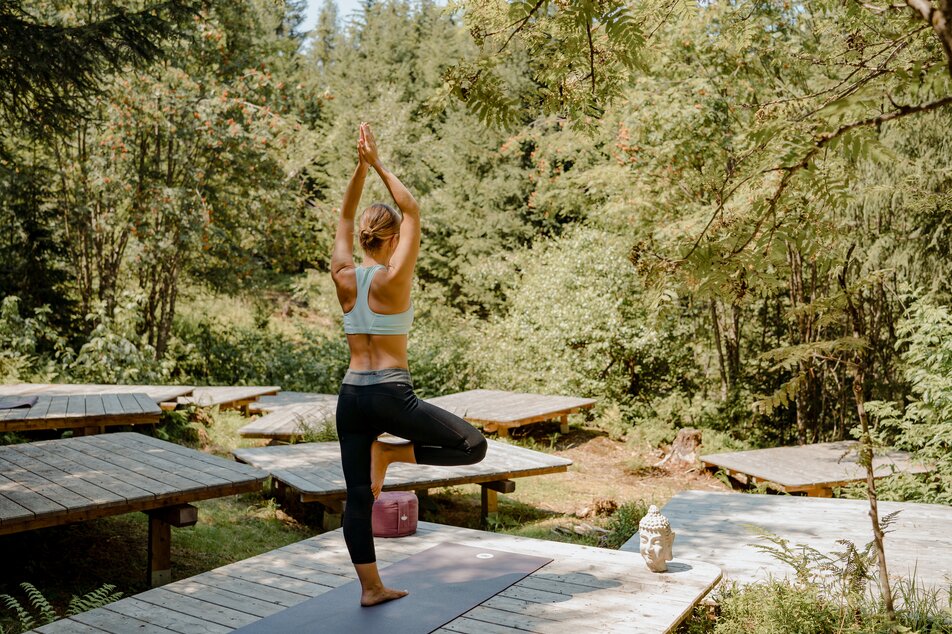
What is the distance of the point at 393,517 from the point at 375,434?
5.22ft

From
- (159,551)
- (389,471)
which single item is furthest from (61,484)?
(389,471)

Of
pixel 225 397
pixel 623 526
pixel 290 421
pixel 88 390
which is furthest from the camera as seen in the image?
pixel 225 397

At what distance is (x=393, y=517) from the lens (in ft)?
15.9

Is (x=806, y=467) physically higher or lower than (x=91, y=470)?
lower

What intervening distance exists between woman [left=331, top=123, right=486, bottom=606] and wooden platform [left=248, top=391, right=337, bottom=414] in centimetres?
686

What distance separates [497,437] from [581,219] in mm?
8608

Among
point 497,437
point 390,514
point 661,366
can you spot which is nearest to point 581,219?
point 661,366

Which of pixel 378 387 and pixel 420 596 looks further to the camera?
pixel 420 596

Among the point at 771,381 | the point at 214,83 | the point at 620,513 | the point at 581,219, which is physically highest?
the point at 214,83

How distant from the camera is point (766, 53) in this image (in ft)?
31.2

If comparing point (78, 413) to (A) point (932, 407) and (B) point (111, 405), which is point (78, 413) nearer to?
(B) point (111, 405)

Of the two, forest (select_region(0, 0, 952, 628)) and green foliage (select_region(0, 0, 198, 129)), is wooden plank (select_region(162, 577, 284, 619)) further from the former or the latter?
green foliage (select_region(0, 0, 198, 129))

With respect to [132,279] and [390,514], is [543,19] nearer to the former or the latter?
[390,514]

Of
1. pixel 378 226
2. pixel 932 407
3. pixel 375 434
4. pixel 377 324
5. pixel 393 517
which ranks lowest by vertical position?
pixel 393 517
